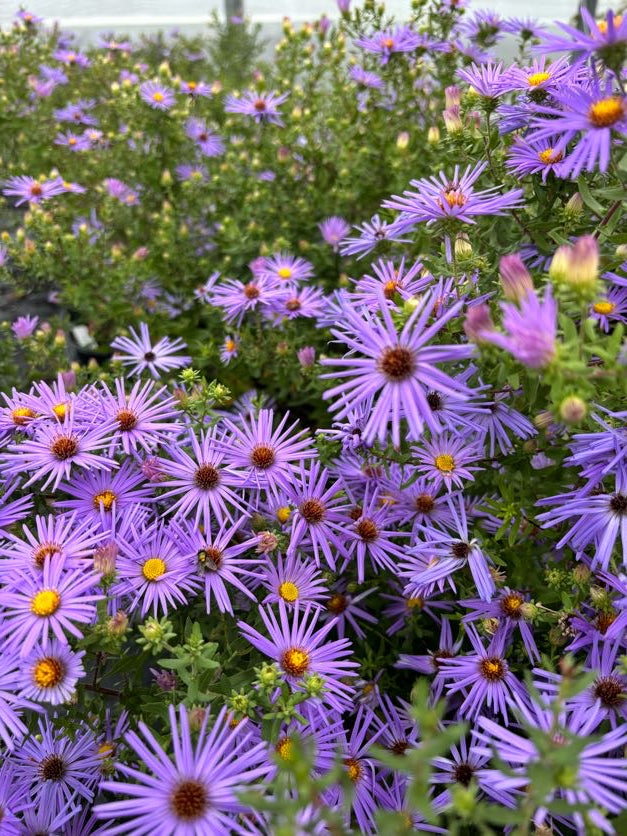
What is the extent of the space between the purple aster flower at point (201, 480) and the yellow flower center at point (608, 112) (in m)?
0.74

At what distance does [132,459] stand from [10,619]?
348 millimetres

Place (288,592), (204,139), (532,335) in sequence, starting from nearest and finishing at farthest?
(532,335)
(288,592)
(204,139)

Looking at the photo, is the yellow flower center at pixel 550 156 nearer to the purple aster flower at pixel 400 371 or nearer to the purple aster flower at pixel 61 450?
the purple aster flower at pixel 400 371

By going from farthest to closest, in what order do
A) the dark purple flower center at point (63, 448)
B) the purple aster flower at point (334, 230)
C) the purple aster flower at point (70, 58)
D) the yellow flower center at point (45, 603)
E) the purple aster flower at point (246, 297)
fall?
1. the purple aster flower at point (70, 58)
2. the purple aster flower at point (334, 230)
3. the purple aster flower at point (246, 297)
4. the dark purple flower center at point (63, 448)
5. the yellow flower center at point (45, 603)

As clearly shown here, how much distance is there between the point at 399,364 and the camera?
33.5 inches

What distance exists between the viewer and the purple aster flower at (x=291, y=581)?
105 centimetres

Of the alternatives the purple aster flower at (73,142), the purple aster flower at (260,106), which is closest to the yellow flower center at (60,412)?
the purple aster flower at (260,106)

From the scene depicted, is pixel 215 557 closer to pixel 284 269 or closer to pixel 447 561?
pixel 447 561

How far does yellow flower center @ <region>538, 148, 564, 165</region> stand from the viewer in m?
1.04

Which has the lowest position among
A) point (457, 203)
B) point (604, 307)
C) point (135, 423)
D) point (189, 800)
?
point (189, 800)

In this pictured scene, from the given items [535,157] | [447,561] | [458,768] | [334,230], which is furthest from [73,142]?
[458,768]

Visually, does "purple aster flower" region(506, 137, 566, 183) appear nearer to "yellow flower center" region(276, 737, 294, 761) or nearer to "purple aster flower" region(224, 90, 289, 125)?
"yellow flower center" region(276, 737, 294, 761)

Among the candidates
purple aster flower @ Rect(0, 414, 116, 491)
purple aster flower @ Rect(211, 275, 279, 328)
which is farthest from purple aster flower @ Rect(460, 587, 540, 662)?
purple aster flower @ Rect(211, 275, 279, 328)

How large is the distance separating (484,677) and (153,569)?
555 millimetres
